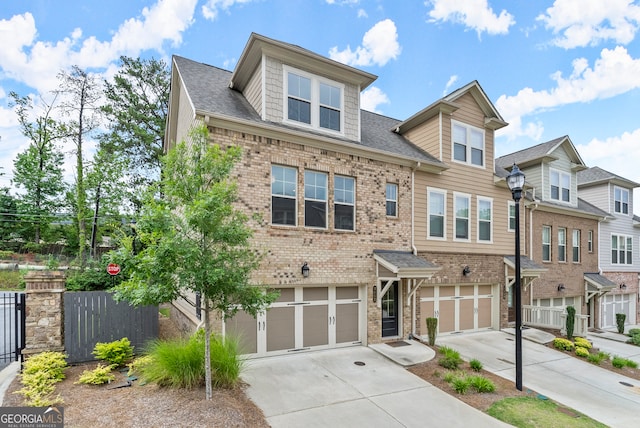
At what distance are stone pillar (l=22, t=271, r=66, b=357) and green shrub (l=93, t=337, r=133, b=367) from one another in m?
0.94

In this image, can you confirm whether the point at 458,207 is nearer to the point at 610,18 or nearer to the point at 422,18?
the point at 422,18

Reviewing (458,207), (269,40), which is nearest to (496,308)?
(458,207)

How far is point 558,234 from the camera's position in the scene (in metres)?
16.1

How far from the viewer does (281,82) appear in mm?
9266

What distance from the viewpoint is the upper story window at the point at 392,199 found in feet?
35.4

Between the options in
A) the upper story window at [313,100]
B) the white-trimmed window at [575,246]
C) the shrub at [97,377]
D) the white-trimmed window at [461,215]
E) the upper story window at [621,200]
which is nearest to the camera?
the shrub at [97,377]

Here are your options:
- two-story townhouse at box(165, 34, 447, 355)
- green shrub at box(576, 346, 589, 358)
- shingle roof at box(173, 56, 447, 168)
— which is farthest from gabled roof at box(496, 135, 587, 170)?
green shrub at box(576, 346, 589, 358)

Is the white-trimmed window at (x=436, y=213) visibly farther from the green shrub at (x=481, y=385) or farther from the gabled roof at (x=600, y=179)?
the gabled roof at (x=600, y=179)

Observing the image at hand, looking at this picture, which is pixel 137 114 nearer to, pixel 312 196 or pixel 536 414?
pixel 312 196

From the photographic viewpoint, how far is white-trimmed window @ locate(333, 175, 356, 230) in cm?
971

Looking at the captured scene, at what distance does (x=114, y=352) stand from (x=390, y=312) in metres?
7.90

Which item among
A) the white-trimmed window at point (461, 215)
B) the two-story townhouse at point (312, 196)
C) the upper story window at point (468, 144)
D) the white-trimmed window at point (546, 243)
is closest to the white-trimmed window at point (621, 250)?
the white-trimmed window at point (546, 243)

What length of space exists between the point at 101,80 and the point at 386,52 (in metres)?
19.3

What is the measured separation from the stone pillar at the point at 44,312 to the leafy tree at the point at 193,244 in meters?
3.37
